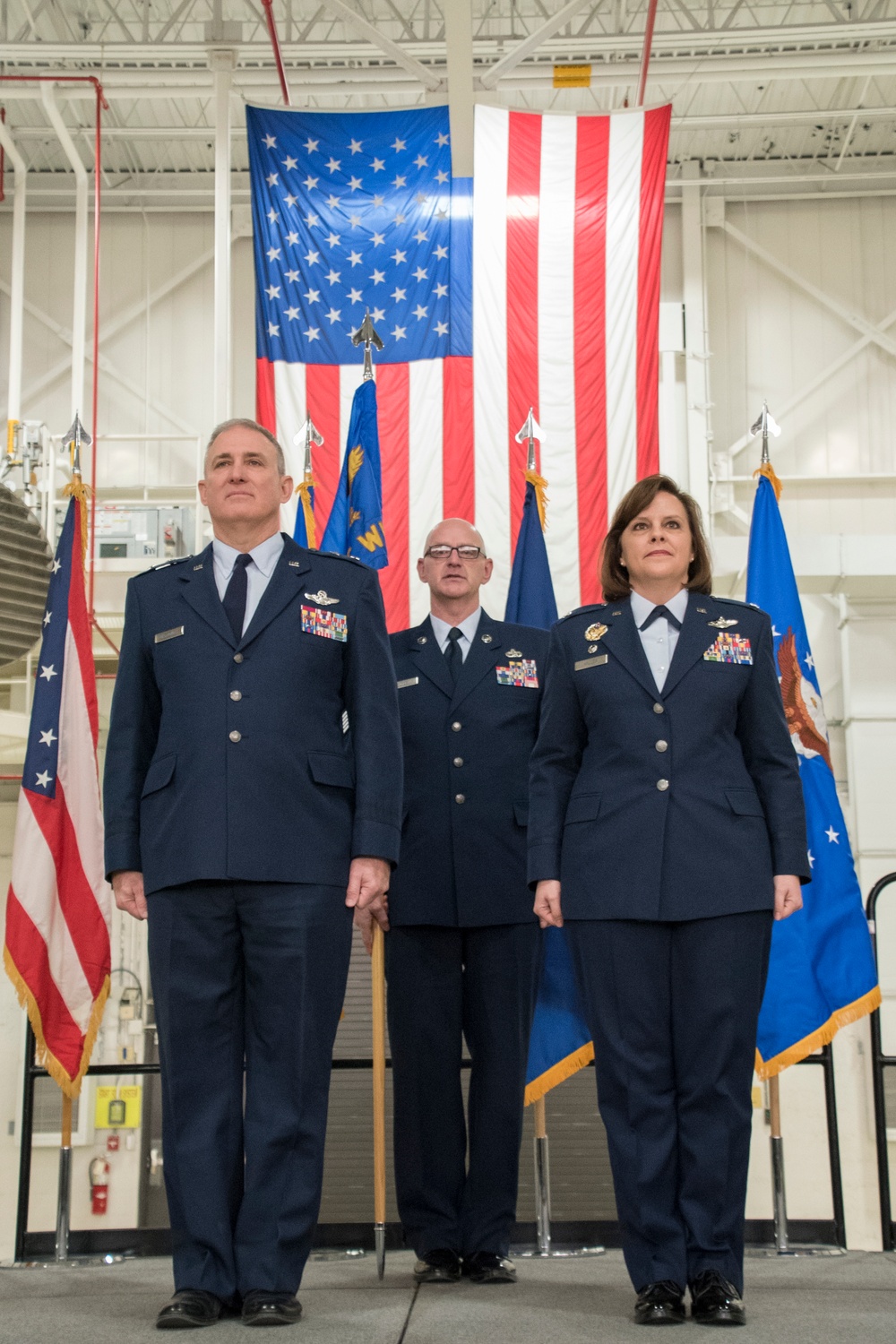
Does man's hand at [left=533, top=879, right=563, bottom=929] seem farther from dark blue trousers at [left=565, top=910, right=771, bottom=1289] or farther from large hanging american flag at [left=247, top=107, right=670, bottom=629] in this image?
large hanging american flag at [left=247, top=107, right=670, bottom=629]

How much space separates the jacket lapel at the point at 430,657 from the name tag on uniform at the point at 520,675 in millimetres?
121

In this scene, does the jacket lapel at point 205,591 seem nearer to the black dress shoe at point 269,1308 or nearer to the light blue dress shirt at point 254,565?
the light blue dress shirt at point 254,565

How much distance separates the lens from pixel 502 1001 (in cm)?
291

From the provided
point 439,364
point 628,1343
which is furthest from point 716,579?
point 628,1343

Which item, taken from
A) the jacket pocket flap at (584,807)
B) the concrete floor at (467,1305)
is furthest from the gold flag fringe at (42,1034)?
the jacket pocket flap at (584,807)

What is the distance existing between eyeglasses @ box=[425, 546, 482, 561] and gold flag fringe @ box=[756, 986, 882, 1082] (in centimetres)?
153

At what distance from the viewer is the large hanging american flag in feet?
21.8

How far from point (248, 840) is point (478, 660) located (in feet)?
3.40

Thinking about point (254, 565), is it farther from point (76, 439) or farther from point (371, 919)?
point (76, 439)

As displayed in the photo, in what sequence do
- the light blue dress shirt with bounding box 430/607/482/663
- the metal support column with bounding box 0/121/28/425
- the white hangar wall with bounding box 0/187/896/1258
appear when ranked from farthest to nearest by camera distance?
the white hangar wall with bounding box 0/187/896/1258, the metal support column with bounding box 0/121/28/425, the light blue dress shirt with bounding box 430/607/482/663

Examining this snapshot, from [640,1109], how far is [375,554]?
7.57 feet

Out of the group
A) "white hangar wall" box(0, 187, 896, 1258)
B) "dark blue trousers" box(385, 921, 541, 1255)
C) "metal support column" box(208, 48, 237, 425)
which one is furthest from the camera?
"white hangar wall" box(0, 187, 896, 1258)

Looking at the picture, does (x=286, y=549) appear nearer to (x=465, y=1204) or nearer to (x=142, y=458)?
(x=465, y=1204)

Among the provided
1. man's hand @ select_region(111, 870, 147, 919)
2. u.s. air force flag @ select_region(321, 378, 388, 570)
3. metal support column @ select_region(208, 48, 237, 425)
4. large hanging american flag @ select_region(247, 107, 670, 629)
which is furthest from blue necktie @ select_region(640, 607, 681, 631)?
metal support column @ select_region(208, 48, 237, 425)
